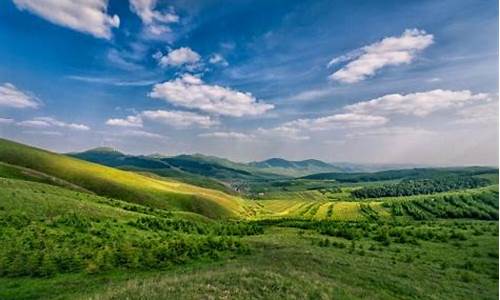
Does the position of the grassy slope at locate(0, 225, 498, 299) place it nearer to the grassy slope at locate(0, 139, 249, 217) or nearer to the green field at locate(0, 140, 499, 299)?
the green field at locate(0, 140, 499, 299)

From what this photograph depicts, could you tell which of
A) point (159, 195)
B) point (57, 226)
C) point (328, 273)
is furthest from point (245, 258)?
point (159, 195)

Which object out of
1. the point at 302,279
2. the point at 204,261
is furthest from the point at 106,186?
the point at 302,279

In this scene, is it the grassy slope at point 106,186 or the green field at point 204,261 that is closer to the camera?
the green field at point 204,261

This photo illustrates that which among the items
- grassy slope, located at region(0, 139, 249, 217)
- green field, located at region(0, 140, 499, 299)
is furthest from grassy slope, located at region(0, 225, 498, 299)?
grassy slope, located at region(0, 139, 249, 217)

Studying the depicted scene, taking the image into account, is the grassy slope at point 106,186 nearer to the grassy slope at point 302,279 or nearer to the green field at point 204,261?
the green field at point 204,261

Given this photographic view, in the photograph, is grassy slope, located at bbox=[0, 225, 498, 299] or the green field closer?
grassy slope, located at bbox=[0, 225, 498, 299]

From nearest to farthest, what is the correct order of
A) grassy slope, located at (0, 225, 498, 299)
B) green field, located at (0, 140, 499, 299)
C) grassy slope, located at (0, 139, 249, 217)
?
grassy slope, located at (0, 225, 498, 299), green field, located at (0, 140, 499, 299), grassy slope, located at (0, 139, 249, 217)

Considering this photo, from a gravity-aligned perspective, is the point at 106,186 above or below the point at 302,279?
above

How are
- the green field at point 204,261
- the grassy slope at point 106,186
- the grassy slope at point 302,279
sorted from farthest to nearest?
the grassy slope at point 106,186 < the green field at point 204,261 < the grassy slope at point 302,279

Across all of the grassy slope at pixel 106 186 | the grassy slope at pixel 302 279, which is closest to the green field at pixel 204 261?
the grassy slope at pixel 302 279

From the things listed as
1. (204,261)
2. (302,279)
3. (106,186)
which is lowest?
(204,261)

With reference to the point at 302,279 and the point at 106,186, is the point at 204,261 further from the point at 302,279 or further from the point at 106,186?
the point at 106,186

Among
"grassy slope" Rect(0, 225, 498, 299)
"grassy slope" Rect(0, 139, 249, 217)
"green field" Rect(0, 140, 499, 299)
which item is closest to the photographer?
"grassy slope" Rect(0, 225, 498, 299)

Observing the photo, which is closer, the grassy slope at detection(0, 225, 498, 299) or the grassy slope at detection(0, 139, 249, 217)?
the grassy slope at detection(0, 225, 498, 299)
